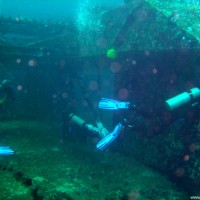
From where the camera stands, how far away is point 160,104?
6254 millimetres

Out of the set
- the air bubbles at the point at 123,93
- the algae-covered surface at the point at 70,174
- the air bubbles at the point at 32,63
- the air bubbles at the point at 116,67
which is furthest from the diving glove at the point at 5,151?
the air bubbles at the point at 32,63

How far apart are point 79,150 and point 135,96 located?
2086mm

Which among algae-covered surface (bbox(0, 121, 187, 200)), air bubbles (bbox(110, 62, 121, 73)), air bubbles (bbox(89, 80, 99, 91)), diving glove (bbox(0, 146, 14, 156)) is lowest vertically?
algae-covered surface (bbox(0, 121, 187, 200))

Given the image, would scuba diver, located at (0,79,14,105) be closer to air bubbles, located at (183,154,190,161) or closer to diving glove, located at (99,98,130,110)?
diving glove, located at (99,98,130,110)

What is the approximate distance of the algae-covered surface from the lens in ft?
14.0

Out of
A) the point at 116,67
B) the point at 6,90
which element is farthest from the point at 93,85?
the point at 6,90

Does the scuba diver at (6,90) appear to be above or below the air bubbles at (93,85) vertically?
below

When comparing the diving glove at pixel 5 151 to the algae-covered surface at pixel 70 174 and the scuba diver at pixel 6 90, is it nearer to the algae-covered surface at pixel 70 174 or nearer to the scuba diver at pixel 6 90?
the algae-covered surface at pixel 70 174

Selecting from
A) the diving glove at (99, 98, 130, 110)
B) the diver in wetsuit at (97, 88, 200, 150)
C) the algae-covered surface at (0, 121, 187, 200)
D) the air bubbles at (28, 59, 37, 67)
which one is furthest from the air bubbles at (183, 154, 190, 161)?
the air bubbles at (28, 59, 37, 67)

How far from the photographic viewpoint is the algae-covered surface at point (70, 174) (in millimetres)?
4275

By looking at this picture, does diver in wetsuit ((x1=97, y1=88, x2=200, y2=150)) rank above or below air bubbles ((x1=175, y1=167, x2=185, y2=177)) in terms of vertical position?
above

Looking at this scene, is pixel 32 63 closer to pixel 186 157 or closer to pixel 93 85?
pixel 93 85

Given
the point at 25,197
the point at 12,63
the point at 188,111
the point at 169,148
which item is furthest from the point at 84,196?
the point at 12,63

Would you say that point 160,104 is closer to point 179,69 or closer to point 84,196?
point 179,69
